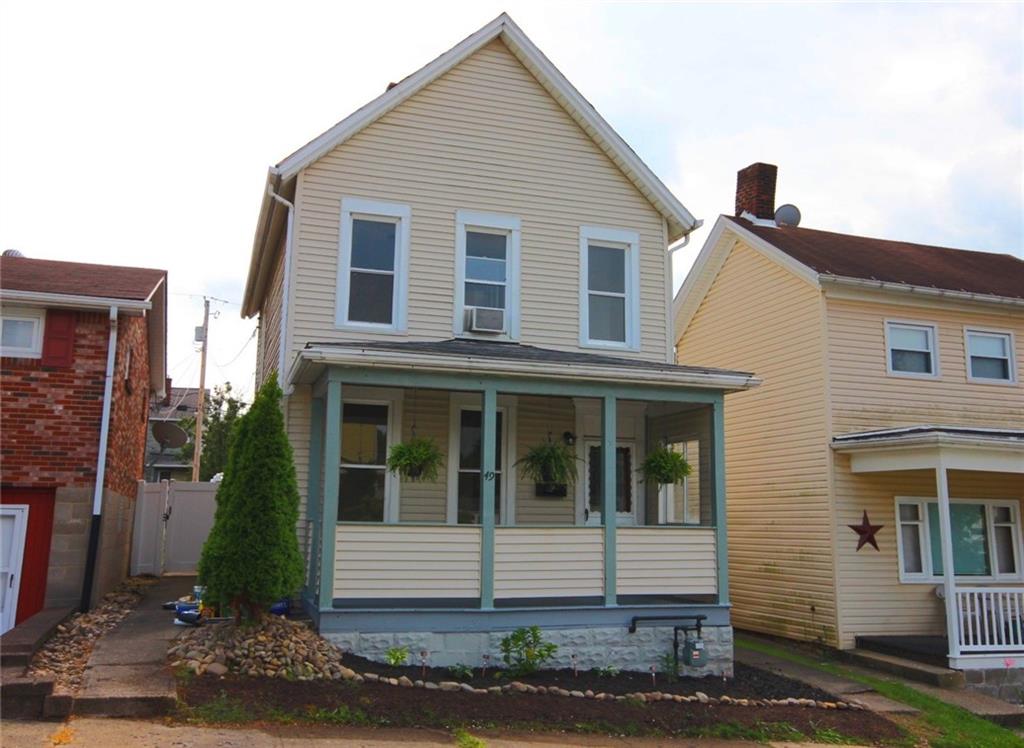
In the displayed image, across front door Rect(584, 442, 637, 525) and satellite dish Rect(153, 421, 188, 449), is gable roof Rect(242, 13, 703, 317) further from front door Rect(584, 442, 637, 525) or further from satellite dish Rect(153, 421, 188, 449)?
satellite dish Rect(153, 421, 188, 449)

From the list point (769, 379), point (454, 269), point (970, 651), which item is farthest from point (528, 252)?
Result: point (970, 651)

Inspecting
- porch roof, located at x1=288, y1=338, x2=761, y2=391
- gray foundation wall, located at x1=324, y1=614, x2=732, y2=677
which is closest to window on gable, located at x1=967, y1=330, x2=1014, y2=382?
porch roof, located at x1=288, y1=338, x2=761, y2=391

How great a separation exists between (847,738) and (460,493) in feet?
18.8

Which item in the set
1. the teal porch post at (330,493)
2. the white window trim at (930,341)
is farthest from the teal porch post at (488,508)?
the white window trim at (930,341)

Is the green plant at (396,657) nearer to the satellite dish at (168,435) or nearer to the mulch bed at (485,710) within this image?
the mulch bed at (485,710)

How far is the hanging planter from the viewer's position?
11.9m

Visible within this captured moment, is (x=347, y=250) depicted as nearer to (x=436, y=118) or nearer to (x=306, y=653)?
(x=436, y=118)

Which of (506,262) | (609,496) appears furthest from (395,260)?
(609,496)

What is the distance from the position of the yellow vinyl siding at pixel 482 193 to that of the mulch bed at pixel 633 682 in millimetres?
4578

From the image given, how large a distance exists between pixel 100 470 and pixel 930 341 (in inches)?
534

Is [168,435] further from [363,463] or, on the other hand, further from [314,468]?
[363,463]

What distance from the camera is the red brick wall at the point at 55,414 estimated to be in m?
11.6

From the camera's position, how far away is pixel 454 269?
508 inches

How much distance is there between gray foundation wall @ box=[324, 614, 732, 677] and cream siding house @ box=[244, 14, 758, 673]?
0.03 m
